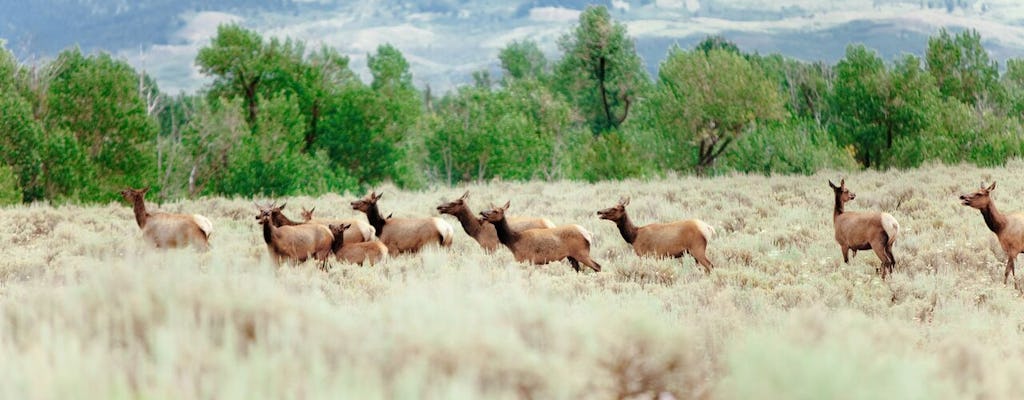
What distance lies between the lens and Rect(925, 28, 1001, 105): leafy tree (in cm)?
4572

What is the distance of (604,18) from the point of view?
52.3 metres

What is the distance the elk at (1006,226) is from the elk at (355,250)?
7019 millimetres

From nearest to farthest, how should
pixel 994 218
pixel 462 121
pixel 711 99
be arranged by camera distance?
pixel 994 218 → pixel 711 99 → pixel 462 121

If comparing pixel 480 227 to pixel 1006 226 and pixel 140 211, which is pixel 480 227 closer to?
pixel 140 211

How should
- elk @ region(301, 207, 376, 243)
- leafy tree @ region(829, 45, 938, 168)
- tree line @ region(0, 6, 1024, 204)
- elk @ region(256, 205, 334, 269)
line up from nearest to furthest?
elk @ region(256, 205, 334, 269) → elk @ region(301, 207, 376, 243) → tree line @ region(0, 6, 1024, 204) → leafy tree @ region(829, 45, 938, 168)

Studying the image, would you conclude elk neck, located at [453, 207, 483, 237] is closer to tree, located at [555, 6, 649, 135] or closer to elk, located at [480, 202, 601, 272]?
elk, located at [480, 202, 601, 272]

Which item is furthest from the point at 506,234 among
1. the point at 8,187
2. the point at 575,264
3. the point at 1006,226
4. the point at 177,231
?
the point at 8,187

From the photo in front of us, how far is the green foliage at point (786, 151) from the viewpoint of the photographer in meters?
35.9

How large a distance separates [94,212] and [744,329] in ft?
60.1

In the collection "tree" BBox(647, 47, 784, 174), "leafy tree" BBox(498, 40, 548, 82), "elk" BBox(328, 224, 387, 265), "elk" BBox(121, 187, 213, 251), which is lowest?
"leafy tree" BBox(498, 40, 548, 82)

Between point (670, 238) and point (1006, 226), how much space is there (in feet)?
12.3

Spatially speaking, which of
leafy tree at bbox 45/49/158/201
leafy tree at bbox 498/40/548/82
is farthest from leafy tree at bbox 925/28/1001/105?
leafy tree at bbox 498/40/548/82

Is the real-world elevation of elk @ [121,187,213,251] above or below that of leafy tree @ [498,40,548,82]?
above

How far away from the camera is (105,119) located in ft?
129
